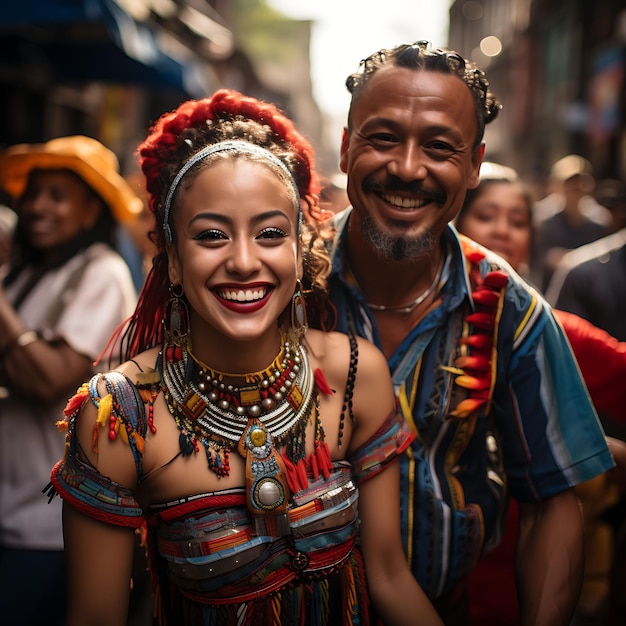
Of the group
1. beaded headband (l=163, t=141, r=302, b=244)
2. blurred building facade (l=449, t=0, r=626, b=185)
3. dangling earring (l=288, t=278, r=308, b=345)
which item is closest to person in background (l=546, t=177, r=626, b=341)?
dangling earring (l=288, t=278, r=308, b=345)

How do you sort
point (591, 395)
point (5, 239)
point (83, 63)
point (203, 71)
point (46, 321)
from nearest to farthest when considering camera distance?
point (591, 395) → point (46, 321) → point (5, 239) → point (83, 63) → point (203, 71)

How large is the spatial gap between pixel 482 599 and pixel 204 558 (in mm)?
1560

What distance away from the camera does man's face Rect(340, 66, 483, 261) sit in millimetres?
2023

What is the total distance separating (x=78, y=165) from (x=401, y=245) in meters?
1.68

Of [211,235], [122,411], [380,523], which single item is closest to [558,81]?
[380,523]

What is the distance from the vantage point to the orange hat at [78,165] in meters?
3.07

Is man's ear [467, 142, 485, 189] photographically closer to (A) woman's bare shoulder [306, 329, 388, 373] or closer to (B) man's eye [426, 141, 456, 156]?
(B) man's eye [426, 141, 456, 156]

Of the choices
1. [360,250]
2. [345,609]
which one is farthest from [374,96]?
[345,609]

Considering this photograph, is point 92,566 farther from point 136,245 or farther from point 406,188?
point 136,245

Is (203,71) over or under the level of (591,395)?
over

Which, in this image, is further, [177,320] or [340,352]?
[340,352]

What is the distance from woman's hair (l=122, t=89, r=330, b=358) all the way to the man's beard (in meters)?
0.20

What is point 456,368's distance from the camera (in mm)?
2066

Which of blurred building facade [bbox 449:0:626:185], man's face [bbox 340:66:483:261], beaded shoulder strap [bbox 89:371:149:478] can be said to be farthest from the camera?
blurred building facade [bbox 449:0:626:185]
